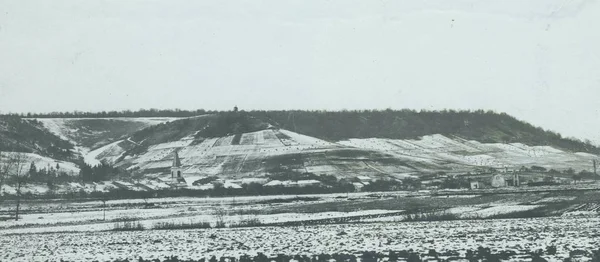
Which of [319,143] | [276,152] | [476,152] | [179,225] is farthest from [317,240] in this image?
[476,152]

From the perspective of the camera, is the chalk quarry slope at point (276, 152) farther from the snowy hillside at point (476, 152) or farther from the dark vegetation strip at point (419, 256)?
the dark vegetation strip at point (419, 256)

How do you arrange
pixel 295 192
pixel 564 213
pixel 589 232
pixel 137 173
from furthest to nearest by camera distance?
pixel 137 173
pixel 295 192
pixel 564 213
pixel 589 232

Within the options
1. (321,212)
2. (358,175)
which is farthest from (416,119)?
(321,212)

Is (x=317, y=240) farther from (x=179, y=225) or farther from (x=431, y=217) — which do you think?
(x=179, y=225)

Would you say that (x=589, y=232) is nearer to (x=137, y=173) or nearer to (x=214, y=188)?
(x=214, y=188)

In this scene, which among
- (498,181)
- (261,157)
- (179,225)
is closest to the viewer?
(179,225)

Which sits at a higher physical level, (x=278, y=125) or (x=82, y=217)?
(x=278, y=125)

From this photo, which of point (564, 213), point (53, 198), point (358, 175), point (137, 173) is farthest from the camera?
point (137, 173)

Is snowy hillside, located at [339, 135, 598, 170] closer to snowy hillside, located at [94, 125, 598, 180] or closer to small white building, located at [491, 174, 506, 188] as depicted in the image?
snowy hillside, located at [94, 125, 598, 180]

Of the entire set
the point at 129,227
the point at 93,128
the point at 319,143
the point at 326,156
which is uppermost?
the point at 93,128
